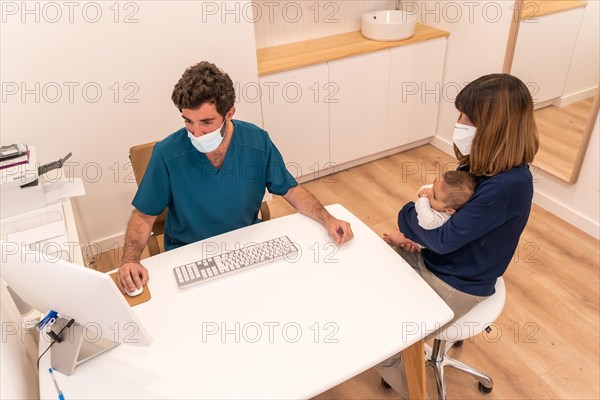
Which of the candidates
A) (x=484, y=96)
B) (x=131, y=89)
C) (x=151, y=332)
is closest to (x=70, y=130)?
(x=131, y=89)

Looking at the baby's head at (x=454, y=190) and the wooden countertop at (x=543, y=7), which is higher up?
the wooden countertop at (x=543, y=7)

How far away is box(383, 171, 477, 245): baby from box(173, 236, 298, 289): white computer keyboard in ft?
1.49

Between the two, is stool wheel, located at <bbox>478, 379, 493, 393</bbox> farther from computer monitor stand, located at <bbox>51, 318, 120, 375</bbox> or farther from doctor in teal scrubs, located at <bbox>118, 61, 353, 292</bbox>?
computer monitor stand, located at <bbox>51, 318, 120, 375</bbox>

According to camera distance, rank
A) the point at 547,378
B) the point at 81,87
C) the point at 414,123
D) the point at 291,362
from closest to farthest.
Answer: the point at 291,362, the point at 547,378, the point at 81,87, the point at 414,123

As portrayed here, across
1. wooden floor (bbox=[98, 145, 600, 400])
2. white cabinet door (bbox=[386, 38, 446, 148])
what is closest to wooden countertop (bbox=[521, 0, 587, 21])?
white cabinet door (bbox=[386, 38, 446, 148])

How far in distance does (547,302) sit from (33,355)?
2.32 m

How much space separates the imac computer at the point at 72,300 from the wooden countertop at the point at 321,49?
199 cm

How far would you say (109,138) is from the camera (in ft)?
8.68

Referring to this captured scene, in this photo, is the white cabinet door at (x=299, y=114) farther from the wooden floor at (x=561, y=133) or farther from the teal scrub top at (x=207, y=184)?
the wooden floor at (x=561, y=133)

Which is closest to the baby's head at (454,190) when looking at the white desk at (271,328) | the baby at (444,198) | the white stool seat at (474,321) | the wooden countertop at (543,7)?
the baby at (444,198)

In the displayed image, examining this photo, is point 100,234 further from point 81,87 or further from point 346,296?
point 346,296

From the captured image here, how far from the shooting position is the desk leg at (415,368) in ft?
5.25

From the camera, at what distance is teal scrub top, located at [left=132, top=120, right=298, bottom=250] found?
181 centimetres

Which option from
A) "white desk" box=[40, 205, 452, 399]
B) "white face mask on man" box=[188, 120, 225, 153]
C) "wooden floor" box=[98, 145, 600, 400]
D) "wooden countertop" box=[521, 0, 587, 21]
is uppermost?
"wooden countertop" box=[521, 0, 587, 21]
